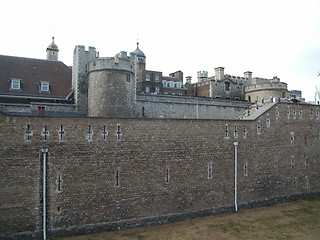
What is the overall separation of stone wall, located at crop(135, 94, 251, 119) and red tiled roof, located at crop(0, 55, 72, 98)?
7925 millimetres

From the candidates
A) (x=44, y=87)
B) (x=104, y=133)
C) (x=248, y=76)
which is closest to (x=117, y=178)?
(x=104, y=133)

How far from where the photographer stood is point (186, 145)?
21844mm

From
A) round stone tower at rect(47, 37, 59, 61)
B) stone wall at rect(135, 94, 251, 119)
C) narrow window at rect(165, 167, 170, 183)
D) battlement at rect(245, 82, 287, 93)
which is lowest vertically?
narrow window at rect(165, 167, 170, 183)

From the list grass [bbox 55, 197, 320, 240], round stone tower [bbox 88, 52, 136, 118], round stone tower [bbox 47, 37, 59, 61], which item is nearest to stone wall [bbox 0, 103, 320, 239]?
grass [bbox 55, 197, 320, 240]

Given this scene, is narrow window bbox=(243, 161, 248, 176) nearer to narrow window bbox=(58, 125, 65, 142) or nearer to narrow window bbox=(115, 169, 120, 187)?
narrow window bbox=(115, 169, 120, 187)

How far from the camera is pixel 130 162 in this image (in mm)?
19719

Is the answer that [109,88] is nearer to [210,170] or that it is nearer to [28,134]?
[28,134]

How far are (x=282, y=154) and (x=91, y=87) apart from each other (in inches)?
725

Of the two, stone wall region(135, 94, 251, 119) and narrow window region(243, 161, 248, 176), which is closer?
narrow window region(243, 161, 248, 176)

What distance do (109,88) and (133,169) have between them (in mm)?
8940

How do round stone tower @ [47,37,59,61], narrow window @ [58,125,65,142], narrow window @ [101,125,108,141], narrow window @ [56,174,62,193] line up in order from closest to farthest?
1. narrow window @ [56,174,62,193]
2. narrow window @ [58,125,65,142]
3. narrow window @ [101,125,108,141]
4. round stone tower @ [47,37,59,61]

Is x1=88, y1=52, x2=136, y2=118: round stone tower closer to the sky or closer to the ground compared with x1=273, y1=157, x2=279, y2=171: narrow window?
closer to the sky

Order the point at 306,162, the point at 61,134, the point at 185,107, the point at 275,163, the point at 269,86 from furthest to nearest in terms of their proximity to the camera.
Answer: the point at 269,86, the point at 185,107, the point at 306,162, the point at 275,163, the point at 61,134

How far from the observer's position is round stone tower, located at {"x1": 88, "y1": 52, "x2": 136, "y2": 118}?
83.6ft
